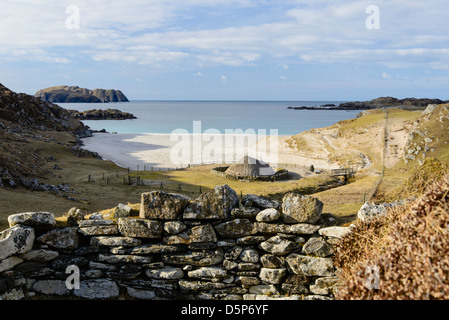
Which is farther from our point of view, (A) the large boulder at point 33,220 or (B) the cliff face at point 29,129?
(B) the cliff face at point 29,129

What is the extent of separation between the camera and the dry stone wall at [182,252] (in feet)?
25.0

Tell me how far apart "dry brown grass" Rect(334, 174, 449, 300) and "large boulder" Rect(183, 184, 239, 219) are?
2.98 metres

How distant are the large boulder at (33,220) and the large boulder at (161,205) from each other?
81.3 inches

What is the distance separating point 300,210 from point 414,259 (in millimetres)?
2943

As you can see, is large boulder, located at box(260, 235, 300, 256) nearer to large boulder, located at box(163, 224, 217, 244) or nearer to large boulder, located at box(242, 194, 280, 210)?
large boulder, located at box(242, 194, 280, 210)

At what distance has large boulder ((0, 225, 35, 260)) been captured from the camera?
708 centimetres

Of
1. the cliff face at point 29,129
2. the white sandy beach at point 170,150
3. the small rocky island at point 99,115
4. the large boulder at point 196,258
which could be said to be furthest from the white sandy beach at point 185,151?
the small rocky island at point 99,115

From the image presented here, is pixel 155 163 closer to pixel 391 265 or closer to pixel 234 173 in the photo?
pixel 234 173

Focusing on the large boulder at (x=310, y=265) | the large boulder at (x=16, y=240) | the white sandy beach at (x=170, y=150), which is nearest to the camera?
the large boulder at (x=16, y=240)

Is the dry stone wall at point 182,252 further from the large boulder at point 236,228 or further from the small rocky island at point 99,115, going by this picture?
the small rocky island at point 99,115

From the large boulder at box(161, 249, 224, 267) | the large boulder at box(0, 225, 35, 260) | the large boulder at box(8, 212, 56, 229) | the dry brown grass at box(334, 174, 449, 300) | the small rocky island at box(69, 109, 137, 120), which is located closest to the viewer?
the dry brown grass at box(334, 174, 449, 300)

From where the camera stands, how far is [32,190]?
88.1 feet

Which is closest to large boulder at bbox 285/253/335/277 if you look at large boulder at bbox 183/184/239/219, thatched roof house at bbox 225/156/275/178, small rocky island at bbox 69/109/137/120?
large boulder at bbox 183/184/239/219
